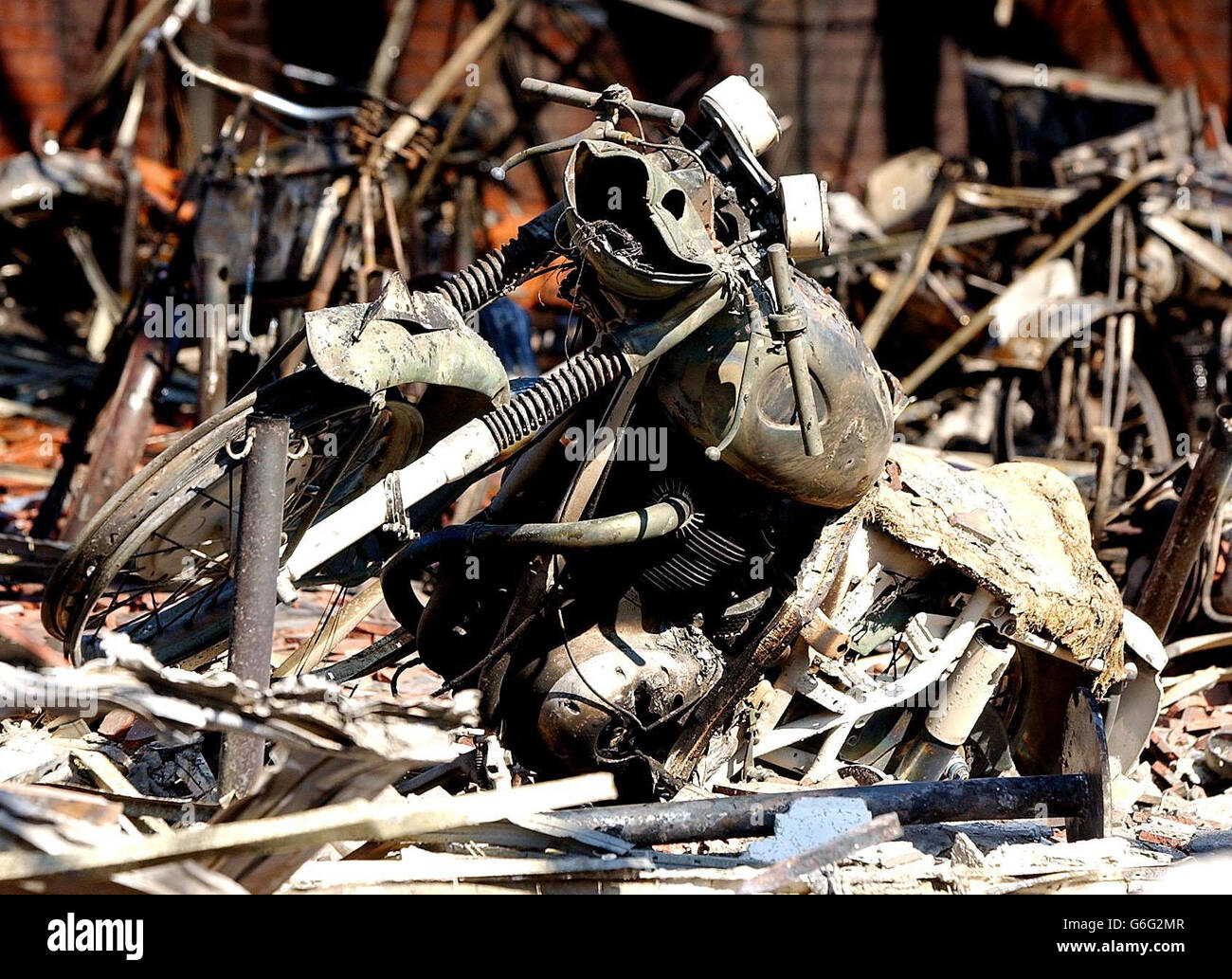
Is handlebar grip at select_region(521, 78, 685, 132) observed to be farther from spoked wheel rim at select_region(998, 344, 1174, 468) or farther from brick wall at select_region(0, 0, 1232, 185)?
brick wall at select_region(0, 0, 1232, 185)

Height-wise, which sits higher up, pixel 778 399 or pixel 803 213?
pixel 803 213

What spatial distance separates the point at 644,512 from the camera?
3.63 m

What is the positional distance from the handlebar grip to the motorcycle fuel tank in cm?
50

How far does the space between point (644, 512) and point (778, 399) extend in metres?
0.44

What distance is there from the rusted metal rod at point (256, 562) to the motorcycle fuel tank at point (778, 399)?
3.35 feet

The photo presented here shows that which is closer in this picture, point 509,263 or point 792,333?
point 792,333

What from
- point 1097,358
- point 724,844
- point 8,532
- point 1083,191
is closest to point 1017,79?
point 1083,191

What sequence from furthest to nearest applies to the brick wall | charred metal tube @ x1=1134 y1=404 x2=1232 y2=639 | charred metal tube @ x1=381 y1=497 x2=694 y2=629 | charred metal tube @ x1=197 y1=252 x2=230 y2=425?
the brick wall
charred metal tube @ x1=197 y1=252 x2=230 y2=425
charred metal tube @ x1=1134 y1=404 x2=1232 y2=639
charred metal tube @ x1=381 y1=497 x2=694 y2=629

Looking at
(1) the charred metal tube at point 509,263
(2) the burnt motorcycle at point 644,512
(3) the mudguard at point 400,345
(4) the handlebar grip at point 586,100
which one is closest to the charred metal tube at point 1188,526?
(2) the burnt motorcycle at point 644,512

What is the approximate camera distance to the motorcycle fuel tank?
3572 mm

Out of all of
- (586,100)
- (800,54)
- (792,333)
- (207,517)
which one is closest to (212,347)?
(207,517)

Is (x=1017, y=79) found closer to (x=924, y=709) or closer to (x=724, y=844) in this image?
(x=924, y=709)

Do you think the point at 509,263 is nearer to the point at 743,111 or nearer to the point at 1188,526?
the point at 743,111

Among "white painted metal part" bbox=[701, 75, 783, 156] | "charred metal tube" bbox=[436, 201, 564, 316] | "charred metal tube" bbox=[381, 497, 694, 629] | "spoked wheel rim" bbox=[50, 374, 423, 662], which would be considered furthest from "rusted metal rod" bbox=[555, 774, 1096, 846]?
"white painted metal part" bbox=[701, 75, 783, 156]
